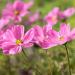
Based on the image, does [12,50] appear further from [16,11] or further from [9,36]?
[16,11]

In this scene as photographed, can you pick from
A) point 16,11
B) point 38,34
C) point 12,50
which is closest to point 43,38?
point 38,34

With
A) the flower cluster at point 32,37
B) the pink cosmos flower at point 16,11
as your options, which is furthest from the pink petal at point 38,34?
the pink cosmos flower at point 16,11

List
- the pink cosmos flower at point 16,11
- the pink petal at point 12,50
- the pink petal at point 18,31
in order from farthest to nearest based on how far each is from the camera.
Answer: the pink cosmos flower at point 16,11
the pink petal at point 18,31
the pink petal at point 12,50

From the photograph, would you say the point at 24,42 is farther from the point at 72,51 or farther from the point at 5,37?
the point at 72,51

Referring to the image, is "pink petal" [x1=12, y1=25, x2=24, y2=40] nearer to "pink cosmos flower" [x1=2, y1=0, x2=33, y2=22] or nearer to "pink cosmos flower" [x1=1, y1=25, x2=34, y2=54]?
"pink cosmos flower" [x1=1, y1=25, x2=34, y2=54]

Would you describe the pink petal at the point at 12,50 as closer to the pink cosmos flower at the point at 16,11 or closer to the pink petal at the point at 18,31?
the pink petal at the point at 18,31

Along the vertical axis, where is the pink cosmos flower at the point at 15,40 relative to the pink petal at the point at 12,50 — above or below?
above
